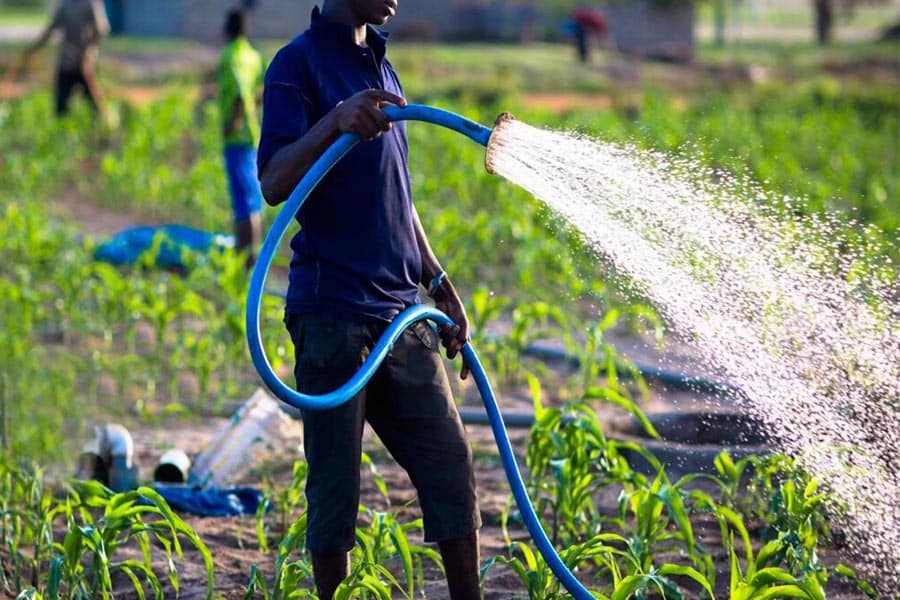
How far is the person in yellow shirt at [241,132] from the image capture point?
8531 mm

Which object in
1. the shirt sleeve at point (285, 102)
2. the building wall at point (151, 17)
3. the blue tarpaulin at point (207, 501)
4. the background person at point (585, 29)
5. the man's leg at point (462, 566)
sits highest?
the building wall at point (151, 17)

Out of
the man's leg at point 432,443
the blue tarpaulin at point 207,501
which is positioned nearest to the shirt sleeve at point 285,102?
the man's leg at point 432,443

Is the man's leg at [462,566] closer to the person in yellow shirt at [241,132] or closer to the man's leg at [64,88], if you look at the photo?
the person in yellow shirt at [241,132]

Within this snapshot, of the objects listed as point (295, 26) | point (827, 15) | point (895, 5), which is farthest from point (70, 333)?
point (895, 5)

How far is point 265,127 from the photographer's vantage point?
129 inches

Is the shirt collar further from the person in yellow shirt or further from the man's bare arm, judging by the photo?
the person in yellow shirt

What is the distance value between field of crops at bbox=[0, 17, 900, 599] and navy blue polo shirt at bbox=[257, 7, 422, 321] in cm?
66

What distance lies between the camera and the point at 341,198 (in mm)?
3318

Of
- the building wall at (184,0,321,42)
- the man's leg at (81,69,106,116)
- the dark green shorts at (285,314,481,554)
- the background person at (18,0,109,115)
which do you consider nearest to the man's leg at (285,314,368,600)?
the dark green shorts at (285,314,481,554)

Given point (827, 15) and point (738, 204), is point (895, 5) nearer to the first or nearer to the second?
point (827, 15)

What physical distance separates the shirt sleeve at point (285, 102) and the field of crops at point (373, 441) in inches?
40.0

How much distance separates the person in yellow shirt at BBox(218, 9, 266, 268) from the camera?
8.53 metres

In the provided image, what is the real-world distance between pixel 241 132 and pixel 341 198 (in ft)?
17.6

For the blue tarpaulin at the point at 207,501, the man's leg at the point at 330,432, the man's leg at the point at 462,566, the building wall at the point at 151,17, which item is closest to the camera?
the man's leg at the point at 330,432
